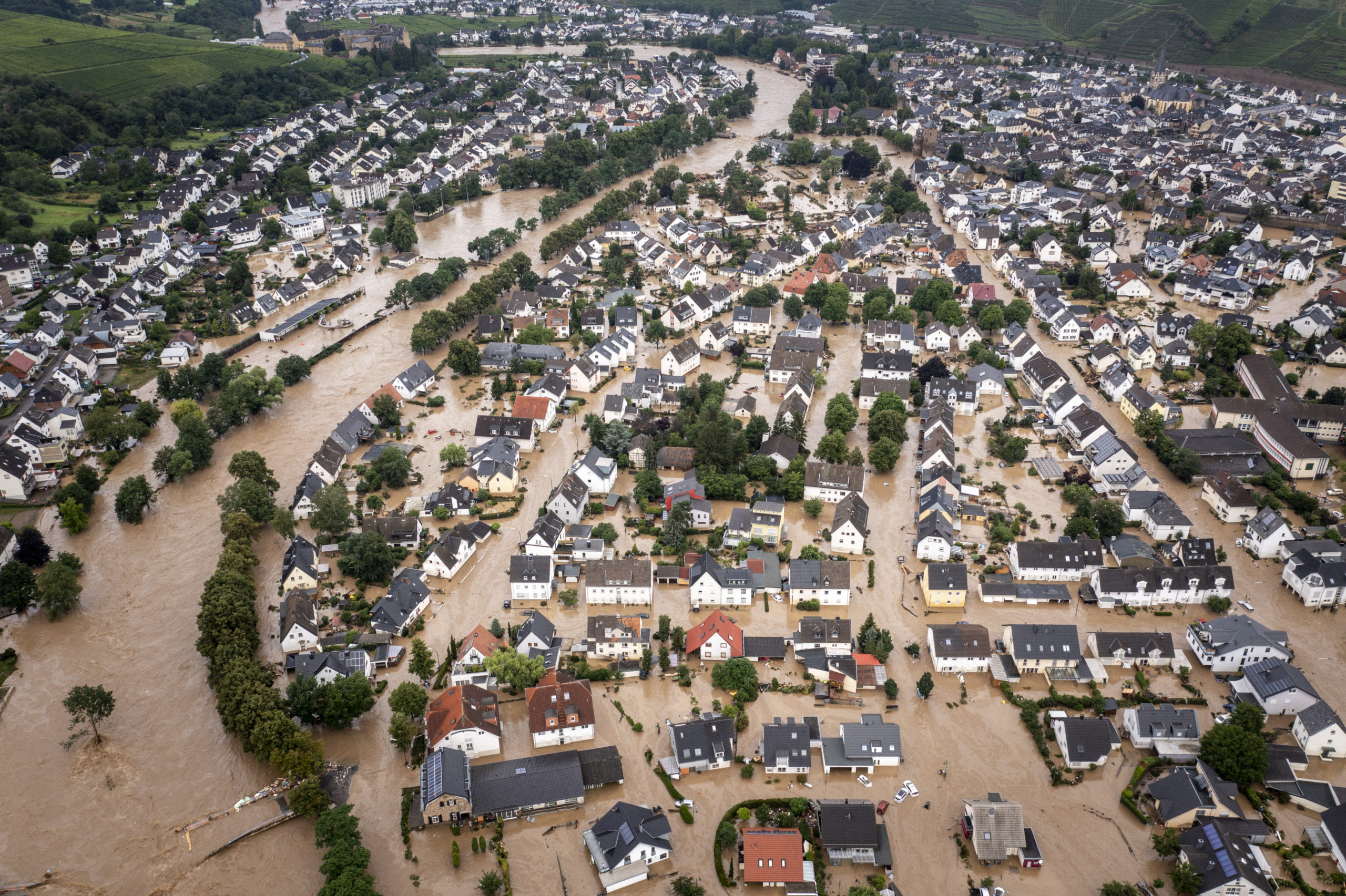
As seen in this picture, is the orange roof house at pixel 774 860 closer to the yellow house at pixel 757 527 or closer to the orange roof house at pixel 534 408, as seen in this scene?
the yellow house at pixel 757 527

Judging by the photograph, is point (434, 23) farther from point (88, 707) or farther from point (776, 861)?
point (776, 861)

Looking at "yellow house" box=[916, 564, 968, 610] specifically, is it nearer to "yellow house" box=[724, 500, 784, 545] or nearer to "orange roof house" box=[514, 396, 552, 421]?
"yellow house" box=[724, 500, 784, 545]

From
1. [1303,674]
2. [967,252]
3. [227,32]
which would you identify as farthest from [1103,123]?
[227,32]

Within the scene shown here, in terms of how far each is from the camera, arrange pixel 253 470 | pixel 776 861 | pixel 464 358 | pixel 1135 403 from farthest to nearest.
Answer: pixel 464 358 → pixel 1135 403 → pixel 253 470 → pixel 776 861

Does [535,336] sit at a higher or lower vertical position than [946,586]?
lower

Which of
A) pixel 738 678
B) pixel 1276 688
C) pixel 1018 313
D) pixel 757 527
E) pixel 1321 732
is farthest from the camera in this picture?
pixel 1018 313

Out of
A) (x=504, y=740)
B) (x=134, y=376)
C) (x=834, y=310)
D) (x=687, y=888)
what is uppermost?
(x=834, y=310)

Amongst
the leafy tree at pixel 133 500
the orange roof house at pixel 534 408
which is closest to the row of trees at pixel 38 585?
the leafy tree at pixel 133 500

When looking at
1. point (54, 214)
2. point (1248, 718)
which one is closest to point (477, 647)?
point (1248, 718)
